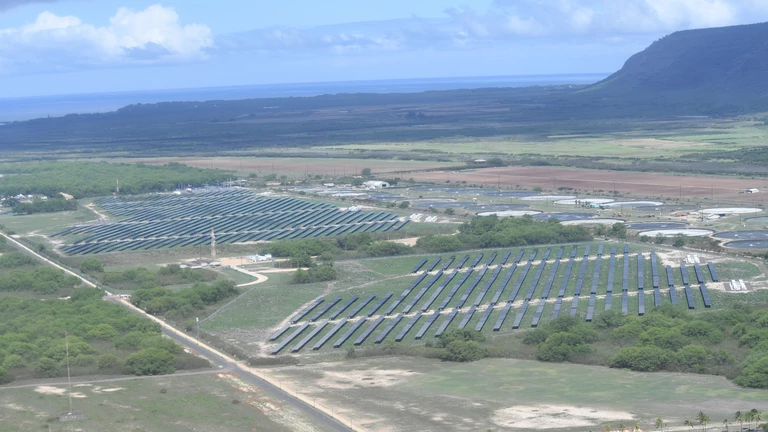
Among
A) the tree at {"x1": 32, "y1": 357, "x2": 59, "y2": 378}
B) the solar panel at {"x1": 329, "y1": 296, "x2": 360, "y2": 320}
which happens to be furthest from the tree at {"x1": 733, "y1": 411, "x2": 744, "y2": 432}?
the tree at {"x1": 32, "y1": 357, "x2": 59, "y2": 378}

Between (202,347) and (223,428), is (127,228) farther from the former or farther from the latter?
(223,428)

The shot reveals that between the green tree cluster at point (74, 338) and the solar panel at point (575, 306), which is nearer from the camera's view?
the green tree cluster at point (74, 338)

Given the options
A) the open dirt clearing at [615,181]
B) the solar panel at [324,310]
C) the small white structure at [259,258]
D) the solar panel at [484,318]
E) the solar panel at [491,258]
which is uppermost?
the small white structure at [259,258]

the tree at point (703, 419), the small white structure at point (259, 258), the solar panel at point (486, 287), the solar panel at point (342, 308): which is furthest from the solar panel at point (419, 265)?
the tree at point (703, 419)

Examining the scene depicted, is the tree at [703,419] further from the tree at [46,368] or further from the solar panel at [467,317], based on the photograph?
the tree at [46,368]

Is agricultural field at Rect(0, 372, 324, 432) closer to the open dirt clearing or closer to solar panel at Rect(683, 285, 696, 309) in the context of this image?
solar panel at Rect(683, 285, 696, 309)

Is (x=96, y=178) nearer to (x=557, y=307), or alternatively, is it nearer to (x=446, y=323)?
(x=446, y=323)

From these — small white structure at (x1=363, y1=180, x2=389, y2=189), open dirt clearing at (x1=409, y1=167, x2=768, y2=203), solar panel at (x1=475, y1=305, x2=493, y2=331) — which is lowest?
open dirt clearing at (x1=409, y1=167, x2=768, y2=203)

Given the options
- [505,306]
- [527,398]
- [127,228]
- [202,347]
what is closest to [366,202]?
[127,228]
